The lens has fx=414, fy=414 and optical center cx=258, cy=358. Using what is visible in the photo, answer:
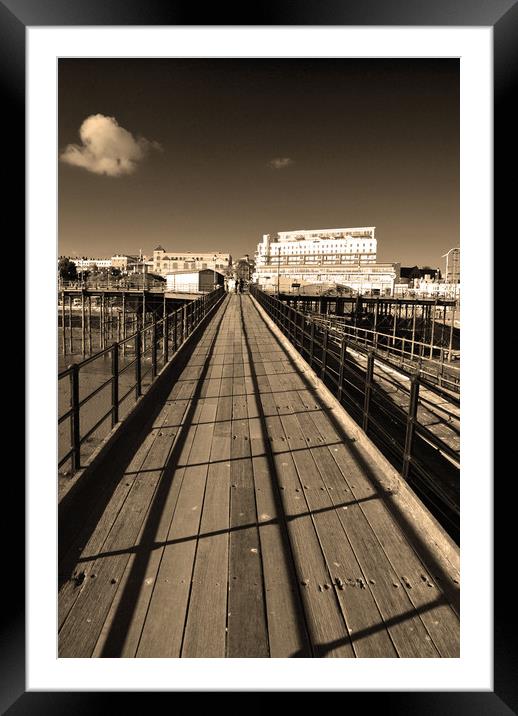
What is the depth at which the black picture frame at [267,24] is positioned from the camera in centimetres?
129

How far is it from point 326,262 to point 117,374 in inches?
3769

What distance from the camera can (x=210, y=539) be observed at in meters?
2.39

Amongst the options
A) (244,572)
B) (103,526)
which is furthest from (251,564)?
(103,526)

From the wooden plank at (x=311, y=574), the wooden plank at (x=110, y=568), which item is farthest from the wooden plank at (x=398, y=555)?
the wooden plank at (x=110, y=568)

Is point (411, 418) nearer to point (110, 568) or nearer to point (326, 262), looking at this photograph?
point (110, 568)

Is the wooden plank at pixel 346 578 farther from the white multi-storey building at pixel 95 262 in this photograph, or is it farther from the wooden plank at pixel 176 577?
the white multi-storey building at pixel 95 262

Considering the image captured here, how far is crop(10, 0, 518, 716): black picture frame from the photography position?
129cm

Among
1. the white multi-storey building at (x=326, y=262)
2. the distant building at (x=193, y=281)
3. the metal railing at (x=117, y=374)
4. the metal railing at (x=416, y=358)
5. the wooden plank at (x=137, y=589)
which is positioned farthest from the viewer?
the white multi-storey building at (x=326, y=262)

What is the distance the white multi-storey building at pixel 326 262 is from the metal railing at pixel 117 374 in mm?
45595

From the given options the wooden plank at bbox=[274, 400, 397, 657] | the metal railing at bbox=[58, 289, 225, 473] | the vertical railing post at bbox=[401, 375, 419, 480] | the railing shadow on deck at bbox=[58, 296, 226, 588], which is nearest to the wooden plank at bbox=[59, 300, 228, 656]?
the railing shadow on deck at bbox=[58, 296, 226, 588]
